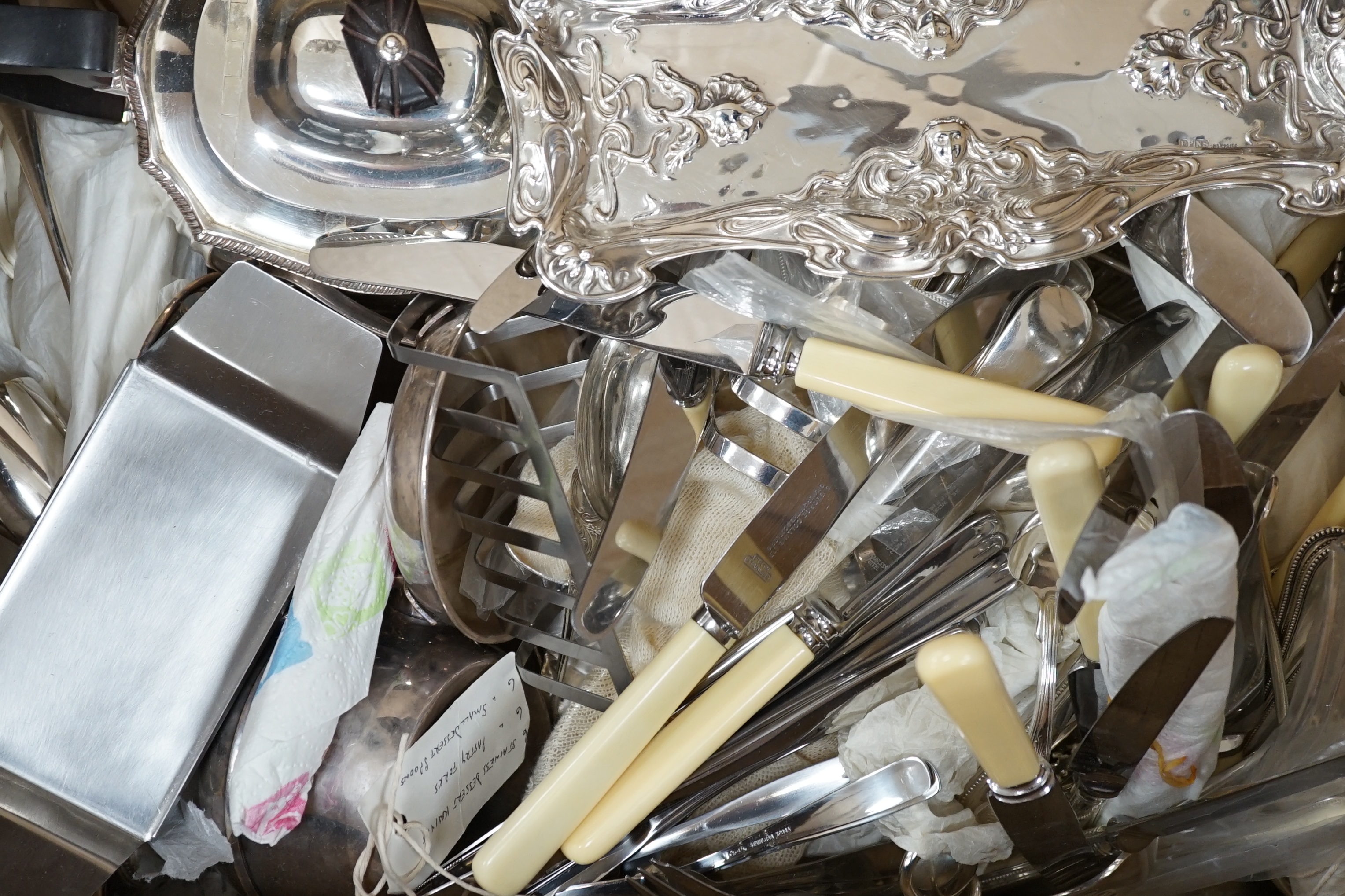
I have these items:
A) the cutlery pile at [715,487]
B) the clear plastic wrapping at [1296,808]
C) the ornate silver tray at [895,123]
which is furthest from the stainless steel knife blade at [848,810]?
the ornate silver tray at [895,123]

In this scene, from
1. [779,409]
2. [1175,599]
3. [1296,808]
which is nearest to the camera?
[1175,599]

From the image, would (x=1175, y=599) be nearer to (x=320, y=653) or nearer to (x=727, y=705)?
(x=727, y=705)

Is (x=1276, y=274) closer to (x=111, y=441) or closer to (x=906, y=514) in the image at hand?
(x=906, y=514)

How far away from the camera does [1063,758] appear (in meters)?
0.45

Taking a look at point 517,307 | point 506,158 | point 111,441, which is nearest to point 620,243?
point 517,307

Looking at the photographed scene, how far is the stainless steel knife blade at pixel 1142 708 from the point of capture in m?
0.29

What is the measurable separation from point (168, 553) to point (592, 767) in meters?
0.24

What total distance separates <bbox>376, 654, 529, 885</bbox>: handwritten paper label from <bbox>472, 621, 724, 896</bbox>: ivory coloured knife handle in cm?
3

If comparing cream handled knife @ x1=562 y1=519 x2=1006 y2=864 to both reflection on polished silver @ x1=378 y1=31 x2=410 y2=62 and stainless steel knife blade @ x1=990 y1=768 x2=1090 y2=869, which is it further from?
reflection on polished silver @ x1=378 y1=31 x2=410 y2=62

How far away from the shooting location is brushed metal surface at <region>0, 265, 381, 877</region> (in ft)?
1.49

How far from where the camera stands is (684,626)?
17.3 inches

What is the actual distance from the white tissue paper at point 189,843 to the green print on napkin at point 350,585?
117mm

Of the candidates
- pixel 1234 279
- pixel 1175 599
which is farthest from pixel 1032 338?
pixel 1175 599

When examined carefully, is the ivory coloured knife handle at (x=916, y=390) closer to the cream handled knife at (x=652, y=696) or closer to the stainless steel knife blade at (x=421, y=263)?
the cream handled knife at (x=652, y=696)
